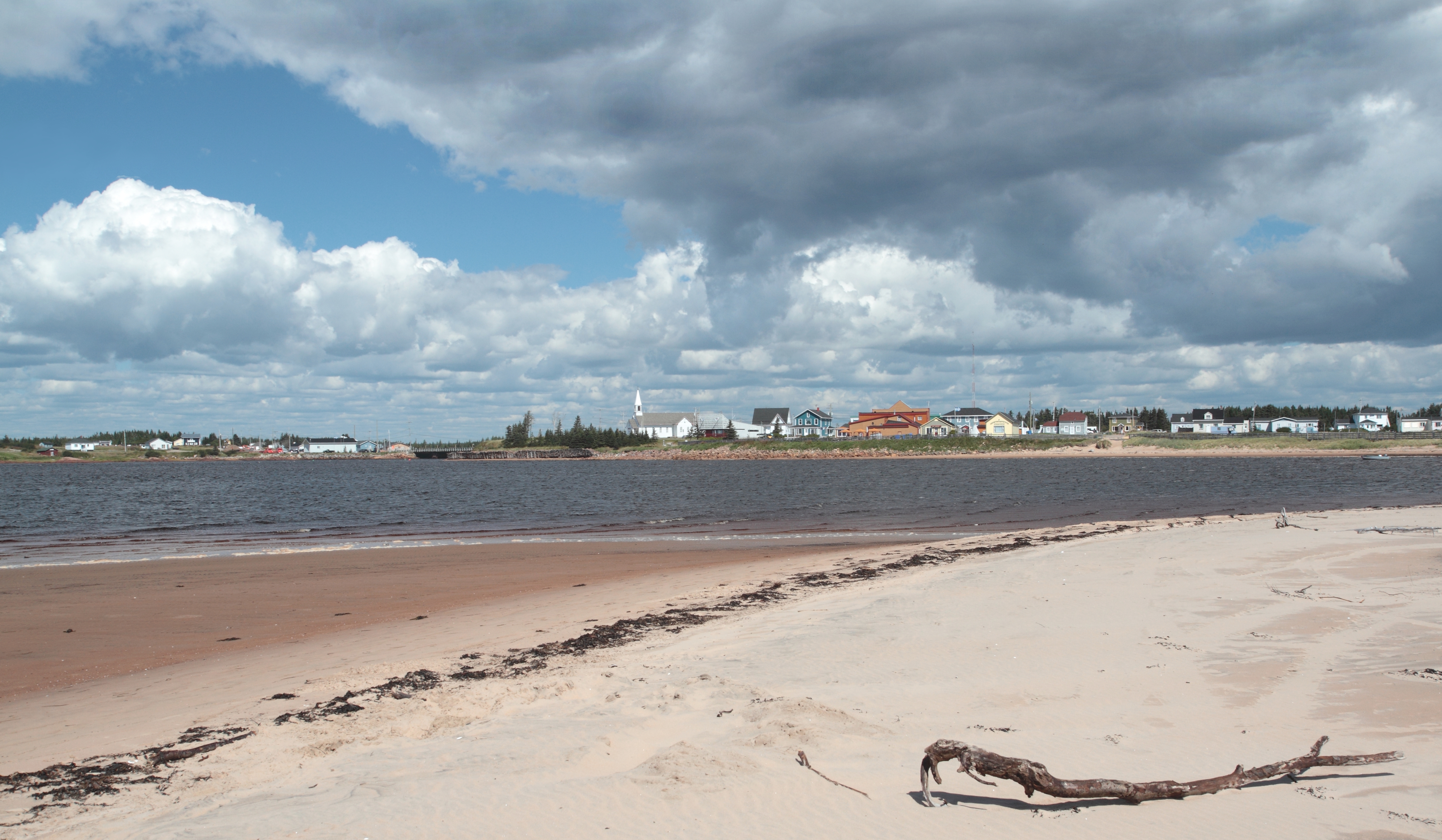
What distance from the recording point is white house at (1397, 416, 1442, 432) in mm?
166250

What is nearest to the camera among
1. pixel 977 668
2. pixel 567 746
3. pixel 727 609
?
pixel 567 746

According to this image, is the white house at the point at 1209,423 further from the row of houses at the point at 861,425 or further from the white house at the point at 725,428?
the white house at the point at 725,428

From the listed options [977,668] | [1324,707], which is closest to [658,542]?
[977,668]

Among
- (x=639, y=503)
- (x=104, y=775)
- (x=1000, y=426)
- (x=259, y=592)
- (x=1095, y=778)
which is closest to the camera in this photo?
(x=1095, y=778)

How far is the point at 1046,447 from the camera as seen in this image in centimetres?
12862

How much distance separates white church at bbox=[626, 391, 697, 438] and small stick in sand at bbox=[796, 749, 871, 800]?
17481 centimetres

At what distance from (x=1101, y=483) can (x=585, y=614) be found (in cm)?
5295

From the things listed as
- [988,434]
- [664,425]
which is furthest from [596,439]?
[988,434]

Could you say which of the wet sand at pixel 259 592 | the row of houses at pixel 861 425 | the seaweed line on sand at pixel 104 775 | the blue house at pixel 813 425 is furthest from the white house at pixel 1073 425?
the seaweed line on sand at pixel 104 775

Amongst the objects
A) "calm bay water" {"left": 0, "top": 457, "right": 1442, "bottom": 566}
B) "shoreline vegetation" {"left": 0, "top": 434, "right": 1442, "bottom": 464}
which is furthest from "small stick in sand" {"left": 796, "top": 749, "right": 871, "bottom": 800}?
"shoreline vegetation" {"left": 0, "top": 434, "right": 1442, "bottom": 464}

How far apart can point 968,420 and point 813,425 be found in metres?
33.8

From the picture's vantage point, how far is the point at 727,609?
46.9ft

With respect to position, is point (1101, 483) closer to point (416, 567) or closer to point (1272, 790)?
point (416, 567)

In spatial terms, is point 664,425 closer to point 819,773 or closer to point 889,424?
point 889,424
